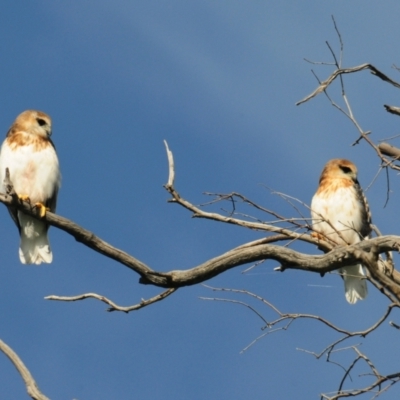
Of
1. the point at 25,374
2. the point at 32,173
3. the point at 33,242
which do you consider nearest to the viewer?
the point at 25,374

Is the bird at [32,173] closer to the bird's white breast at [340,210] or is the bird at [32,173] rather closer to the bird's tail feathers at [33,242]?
the bird's tail feathers at [33,242]

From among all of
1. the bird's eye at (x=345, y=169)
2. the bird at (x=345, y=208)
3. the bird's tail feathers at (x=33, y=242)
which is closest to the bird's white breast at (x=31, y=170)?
the bird's tail feathers at (x=33, y=242)

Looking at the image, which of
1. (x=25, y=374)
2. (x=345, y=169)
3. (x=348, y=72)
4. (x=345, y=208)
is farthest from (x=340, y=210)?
(x=25, y=374)

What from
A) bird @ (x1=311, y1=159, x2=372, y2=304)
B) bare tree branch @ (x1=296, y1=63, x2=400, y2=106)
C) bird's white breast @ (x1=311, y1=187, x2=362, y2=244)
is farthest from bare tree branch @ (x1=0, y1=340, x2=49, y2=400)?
bird's white breast @ (x1=311, y1=187, x2=362, y2=244)

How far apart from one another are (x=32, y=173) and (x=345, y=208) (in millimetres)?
2843

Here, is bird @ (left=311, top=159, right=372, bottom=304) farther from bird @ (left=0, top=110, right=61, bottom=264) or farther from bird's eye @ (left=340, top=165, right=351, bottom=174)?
bird @ (left=0, top=110, right=61, bottom=264)

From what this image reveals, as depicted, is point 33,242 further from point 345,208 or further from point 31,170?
point 345,208

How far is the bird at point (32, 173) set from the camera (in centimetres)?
676

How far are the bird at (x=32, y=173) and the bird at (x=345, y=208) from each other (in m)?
2.34

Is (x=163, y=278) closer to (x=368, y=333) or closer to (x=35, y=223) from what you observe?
(x=368, y=333)

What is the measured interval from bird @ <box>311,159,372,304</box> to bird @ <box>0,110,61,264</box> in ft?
7.67

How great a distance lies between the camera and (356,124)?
4809 millimetres

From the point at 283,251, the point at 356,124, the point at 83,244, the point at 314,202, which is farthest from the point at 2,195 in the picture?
the point at 314,202

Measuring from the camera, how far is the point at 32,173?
6.77 metres
